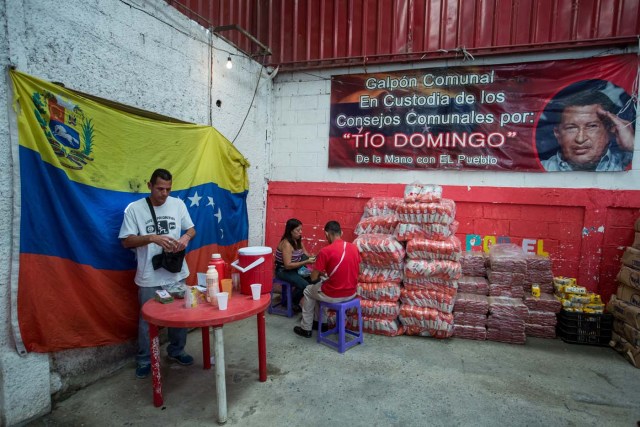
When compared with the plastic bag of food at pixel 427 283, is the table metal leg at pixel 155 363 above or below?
below

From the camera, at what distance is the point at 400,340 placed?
4.58 m

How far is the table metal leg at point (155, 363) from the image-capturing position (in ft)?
9.89

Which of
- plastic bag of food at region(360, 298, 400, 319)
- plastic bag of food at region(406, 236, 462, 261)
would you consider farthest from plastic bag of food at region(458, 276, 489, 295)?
plastic bag of food at region(360, 298, 400, 319)

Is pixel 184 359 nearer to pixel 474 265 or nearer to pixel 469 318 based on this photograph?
pixel 469 318

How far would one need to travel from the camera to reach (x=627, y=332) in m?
4.16

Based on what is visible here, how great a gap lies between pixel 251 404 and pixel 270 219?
12.8ft

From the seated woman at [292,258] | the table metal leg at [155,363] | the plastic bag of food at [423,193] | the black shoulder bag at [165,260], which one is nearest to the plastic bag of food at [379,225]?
the plastic bag of food at [423,193]

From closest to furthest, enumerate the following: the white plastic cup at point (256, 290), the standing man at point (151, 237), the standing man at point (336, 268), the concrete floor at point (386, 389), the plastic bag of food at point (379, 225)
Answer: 1. the concrete floor at point (386, 389)
2. the white plastic cup at point (256, 290)
3. the standing man at point (151, 237)
4. the standing man at point (336, 268)
5. the plastic bag of food at point (379, 225)

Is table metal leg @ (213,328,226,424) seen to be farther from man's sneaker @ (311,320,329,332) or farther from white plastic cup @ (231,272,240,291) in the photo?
man's sneaker @ (311,320,329,332)

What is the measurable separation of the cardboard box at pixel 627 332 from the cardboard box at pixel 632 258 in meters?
0.68

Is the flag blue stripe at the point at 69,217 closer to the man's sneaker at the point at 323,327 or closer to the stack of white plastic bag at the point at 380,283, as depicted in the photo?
the man's sneaker at the point at 323,327

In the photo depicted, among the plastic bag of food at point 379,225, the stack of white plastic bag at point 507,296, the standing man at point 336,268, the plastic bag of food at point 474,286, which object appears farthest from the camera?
the plastic bag of food at point 379,225

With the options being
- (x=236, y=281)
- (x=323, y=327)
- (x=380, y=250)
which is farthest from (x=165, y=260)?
(x=380, y=250)

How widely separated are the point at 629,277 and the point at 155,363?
5189mm
